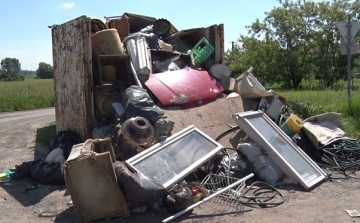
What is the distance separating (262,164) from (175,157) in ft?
4.24

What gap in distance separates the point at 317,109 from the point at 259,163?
12.4ft

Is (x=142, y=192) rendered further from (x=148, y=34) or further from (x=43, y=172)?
(x=148, y=34)

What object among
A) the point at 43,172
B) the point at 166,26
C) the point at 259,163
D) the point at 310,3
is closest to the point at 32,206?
the point at 43,172

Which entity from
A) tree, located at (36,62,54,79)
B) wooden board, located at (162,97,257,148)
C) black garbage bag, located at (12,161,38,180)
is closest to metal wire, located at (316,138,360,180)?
wooden board, located at (162,97,257,148)

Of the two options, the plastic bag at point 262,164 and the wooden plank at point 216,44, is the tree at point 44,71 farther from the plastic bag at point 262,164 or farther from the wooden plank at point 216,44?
the plastic bag at point 262,164

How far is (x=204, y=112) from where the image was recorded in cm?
770

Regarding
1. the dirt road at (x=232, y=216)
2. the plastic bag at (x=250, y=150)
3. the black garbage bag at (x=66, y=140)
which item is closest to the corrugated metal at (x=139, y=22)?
the black garbage bag at (x=66, y=140)

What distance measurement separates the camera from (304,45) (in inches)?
882

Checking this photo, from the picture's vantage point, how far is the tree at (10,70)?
65.8 m

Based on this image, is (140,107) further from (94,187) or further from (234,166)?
(94,187)

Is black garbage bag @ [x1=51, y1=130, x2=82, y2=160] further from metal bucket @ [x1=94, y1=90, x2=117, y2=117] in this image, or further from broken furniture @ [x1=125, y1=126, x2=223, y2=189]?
broken furniture @ [x1=125, y1=126, x2=223, y2=189]

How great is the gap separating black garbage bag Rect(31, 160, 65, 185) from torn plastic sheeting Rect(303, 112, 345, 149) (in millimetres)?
4056

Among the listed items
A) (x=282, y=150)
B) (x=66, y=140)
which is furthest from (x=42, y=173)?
(x=282, y=150)

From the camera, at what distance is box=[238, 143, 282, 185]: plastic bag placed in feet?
19.4
